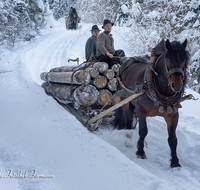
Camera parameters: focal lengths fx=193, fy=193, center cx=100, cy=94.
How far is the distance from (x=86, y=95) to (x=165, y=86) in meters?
1.58

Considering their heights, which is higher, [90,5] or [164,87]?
[90,5]

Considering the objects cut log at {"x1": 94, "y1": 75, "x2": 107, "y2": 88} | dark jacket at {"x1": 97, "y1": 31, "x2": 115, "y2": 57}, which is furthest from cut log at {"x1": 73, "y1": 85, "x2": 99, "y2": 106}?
dark jacket at {"x1": 97, "y1": 31, "x2": 115, "y2": 57}

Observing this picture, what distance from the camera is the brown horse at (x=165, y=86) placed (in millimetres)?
2319

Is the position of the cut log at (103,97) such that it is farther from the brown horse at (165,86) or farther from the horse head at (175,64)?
the horse head at (175,64)

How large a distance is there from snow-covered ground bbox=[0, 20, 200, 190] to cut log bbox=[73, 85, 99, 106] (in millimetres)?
406

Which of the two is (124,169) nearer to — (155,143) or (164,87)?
(164,87)

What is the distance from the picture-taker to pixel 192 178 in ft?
8.21

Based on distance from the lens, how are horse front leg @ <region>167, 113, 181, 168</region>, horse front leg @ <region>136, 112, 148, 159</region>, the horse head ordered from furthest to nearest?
horse front leg @ <region>136, 112, 148, 159</region> → horse front leg @ <region>167, 113, 181, 168</region> → the horse head

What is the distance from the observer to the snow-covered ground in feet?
6.59

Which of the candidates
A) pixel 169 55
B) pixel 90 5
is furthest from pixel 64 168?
pixel 90 5

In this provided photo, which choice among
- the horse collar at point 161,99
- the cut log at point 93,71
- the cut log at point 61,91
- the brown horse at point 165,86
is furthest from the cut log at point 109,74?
the horse collar at point 161,99

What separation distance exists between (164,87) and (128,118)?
1471 mm

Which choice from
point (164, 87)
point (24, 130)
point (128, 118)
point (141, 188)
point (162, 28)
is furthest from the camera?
point (162, 28)

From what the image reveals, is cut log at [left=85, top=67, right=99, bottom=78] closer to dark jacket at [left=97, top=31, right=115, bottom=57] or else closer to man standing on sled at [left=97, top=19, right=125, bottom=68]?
man standing on sled at [left=97, top=19, right=125, bottom=68]
